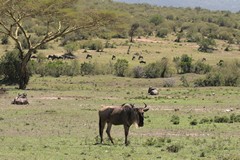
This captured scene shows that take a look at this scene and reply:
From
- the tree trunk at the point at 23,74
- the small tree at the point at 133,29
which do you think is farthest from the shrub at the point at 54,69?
the small tree at the point at 133,29

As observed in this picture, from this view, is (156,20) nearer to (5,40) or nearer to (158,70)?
(5,40)

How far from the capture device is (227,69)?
1881 inches

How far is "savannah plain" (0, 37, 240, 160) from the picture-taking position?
17297mm

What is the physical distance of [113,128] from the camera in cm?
2358

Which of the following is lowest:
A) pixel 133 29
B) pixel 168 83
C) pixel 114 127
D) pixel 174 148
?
pixel 168 83

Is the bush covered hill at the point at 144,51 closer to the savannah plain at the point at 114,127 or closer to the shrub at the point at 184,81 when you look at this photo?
the shrub at the point at 184,81

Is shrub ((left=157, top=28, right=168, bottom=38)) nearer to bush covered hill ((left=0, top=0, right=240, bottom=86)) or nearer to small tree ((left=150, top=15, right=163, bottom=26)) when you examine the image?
bush covered hill ((left=0, top=0, right=240, bottom=86))

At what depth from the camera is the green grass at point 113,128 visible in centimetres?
1716

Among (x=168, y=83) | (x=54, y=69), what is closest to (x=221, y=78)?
(x=168, y=83)

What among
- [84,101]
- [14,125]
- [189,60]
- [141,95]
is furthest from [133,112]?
[189,60]

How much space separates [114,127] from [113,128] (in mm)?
377

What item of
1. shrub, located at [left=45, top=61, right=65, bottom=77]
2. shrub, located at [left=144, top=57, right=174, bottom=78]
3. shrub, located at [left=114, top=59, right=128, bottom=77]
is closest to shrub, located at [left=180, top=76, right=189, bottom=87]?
shrub, located at [left=144, top=57, right=174, bottom=78]

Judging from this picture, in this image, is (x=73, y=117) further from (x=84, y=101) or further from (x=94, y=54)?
(x=94, y=54)

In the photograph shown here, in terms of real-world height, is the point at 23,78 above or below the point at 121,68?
above
